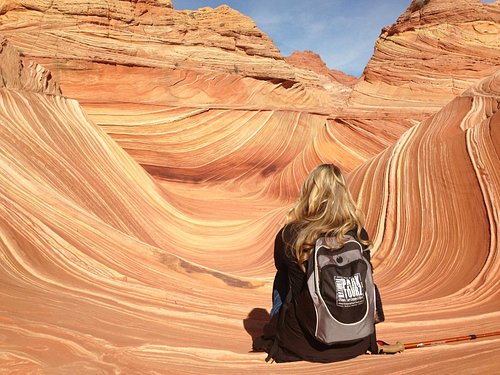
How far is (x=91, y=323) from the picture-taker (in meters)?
A: 2.62

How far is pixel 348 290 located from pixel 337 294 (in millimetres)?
56

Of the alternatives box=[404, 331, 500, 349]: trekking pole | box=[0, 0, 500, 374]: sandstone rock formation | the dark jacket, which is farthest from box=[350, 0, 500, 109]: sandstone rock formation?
the dark jacket

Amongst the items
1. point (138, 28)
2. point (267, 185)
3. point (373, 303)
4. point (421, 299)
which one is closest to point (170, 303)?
point (373, 303)

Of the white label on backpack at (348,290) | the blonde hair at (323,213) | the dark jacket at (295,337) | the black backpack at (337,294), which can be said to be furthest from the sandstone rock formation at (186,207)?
the blonde hair at (323,213)

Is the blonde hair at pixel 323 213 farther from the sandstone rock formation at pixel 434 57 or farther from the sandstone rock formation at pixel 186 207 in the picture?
the sandstone rock formation at pixel 434 57

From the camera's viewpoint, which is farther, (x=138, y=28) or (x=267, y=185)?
(x=138, y=28)

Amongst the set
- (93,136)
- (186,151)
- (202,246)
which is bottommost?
(202,246)

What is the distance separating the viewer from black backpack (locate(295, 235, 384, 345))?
84.6 inches

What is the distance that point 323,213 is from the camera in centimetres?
230

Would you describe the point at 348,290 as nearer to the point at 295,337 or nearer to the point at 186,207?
the point at 295,337

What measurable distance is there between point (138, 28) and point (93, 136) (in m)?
10.6

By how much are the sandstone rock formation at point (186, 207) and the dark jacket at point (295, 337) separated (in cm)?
7

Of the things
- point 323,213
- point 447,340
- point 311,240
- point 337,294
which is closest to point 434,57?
point 447,340

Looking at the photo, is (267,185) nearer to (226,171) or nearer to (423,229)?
(226,171)
